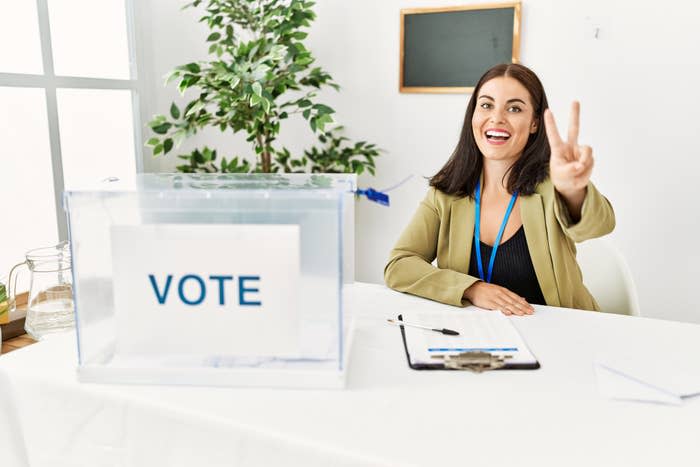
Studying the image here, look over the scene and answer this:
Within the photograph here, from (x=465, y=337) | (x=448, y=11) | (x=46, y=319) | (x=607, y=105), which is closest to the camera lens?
(x=465, y=337)

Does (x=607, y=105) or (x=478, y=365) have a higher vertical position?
(x=607, y=105)

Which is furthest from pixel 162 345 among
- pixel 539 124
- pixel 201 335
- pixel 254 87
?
pixel 254 87

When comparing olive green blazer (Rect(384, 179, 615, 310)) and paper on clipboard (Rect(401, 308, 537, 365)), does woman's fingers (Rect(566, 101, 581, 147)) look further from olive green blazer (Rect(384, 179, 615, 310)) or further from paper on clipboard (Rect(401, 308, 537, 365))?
paper on clipboard (Rect(401, 308, 537, 365))

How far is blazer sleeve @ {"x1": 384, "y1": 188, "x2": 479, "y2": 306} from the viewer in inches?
54.5

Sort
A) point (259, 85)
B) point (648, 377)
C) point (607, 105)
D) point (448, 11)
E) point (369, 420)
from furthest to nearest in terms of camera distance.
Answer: point (448, 11) < point (607, 105) < point (259, 85) < point (648, 377) < point (369, 420)

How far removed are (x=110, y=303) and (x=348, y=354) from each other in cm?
39

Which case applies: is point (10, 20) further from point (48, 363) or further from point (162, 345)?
point (162, 345)

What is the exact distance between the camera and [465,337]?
1117mm

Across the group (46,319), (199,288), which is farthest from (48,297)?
(199,288)

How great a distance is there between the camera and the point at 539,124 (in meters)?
1.72

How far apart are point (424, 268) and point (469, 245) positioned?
0.25m

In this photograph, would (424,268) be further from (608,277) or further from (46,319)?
(46,319)

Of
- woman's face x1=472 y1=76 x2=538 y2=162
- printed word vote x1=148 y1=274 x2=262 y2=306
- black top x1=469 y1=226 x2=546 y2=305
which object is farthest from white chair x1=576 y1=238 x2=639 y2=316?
printed word vote x1=148 y1=274 x2=262 y2=306

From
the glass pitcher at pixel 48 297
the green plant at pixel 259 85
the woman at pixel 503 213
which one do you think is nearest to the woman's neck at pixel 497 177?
the woman at pixel 503 213
